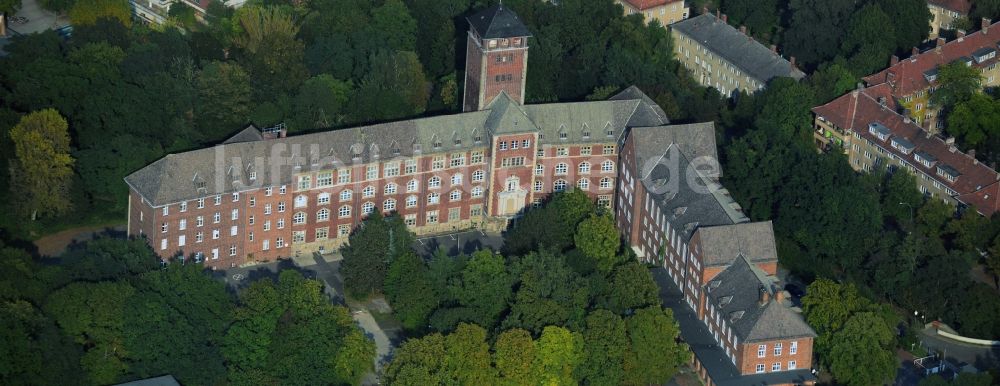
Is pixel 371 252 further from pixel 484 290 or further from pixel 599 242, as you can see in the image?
pixel 599 242

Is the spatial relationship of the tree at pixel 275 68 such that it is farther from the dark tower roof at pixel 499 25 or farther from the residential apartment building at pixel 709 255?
the residential apartment building at pixel 709 255

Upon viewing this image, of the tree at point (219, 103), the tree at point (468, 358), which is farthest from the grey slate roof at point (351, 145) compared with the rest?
the tree at point (468, 358)

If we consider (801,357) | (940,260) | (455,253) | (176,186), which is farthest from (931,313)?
(176,186)

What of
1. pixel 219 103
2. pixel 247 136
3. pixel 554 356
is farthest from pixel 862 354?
pixel 219 103

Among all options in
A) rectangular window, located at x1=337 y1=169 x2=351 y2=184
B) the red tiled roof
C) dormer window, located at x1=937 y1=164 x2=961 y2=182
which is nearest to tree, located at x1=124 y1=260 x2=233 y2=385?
rectangular window, located at x1=337 y1=169 x2=351 y2=184

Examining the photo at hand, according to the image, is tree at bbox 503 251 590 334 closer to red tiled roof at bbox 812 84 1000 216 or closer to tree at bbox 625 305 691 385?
tree at bbox 625 305 691 385
